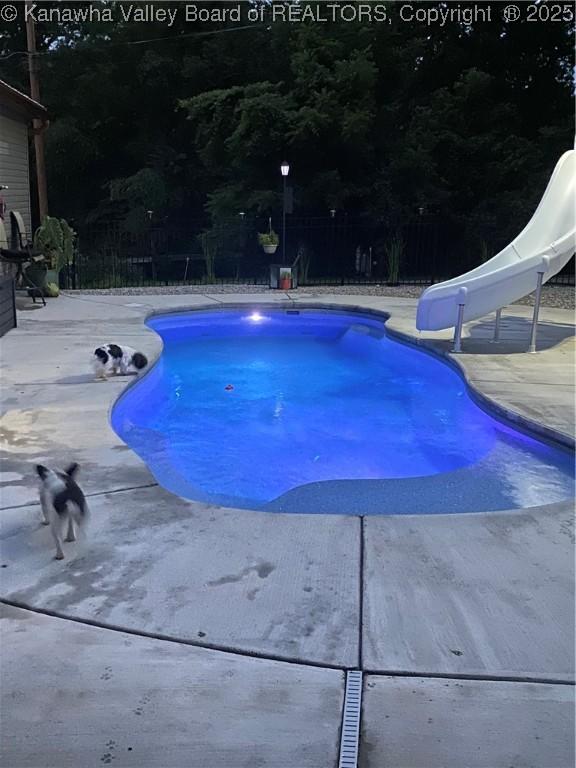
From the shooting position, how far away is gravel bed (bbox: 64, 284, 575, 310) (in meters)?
12.6

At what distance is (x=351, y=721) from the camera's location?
1866mm

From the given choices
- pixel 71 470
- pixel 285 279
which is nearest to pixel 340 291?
pixel 285 279

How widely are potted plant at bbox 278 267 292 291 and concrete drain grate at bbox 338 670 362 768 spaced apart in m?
11.9

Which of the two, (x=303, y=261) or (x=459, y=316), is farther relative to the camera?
(x=303, y=261)

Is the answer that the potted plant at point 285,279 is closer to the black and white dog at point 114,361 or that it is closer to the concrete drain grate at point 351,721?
the black and white dog at point 114,361

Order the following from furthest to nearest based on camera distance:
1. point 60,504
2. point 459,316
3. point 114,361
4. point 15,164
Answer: point 15,164 → point 459,316 → point 114,361 → point 60,504

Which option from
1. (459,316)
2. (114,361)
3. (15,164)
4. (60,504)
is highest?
(15,164)

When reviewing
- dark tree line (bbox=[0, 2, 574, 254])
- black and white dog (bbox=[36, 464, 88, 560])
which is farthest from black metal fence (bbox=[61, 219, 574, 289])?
black and white dog (bbox=[36, 464, 88, 560])

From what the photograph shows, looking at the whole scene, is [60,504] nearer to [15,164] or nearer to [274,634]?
[274,634]

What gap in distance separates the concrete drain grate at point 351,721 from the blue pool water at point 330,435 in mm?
1960

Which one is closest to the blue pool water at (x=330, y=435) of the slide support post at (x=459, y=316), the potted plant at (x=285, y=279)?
the slide support post at (x=459, y=316)

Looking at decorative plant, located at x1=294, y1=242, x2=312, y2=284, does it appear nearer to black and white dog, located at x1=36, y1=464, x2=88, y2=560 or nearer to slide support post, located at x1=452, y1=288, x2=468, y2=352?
slide support post, located at x1=452, y1=288, x2=468, y2=352

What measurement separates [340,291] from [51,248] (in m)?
5.63

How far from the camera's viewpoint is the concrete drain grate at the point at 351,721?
173 cm
